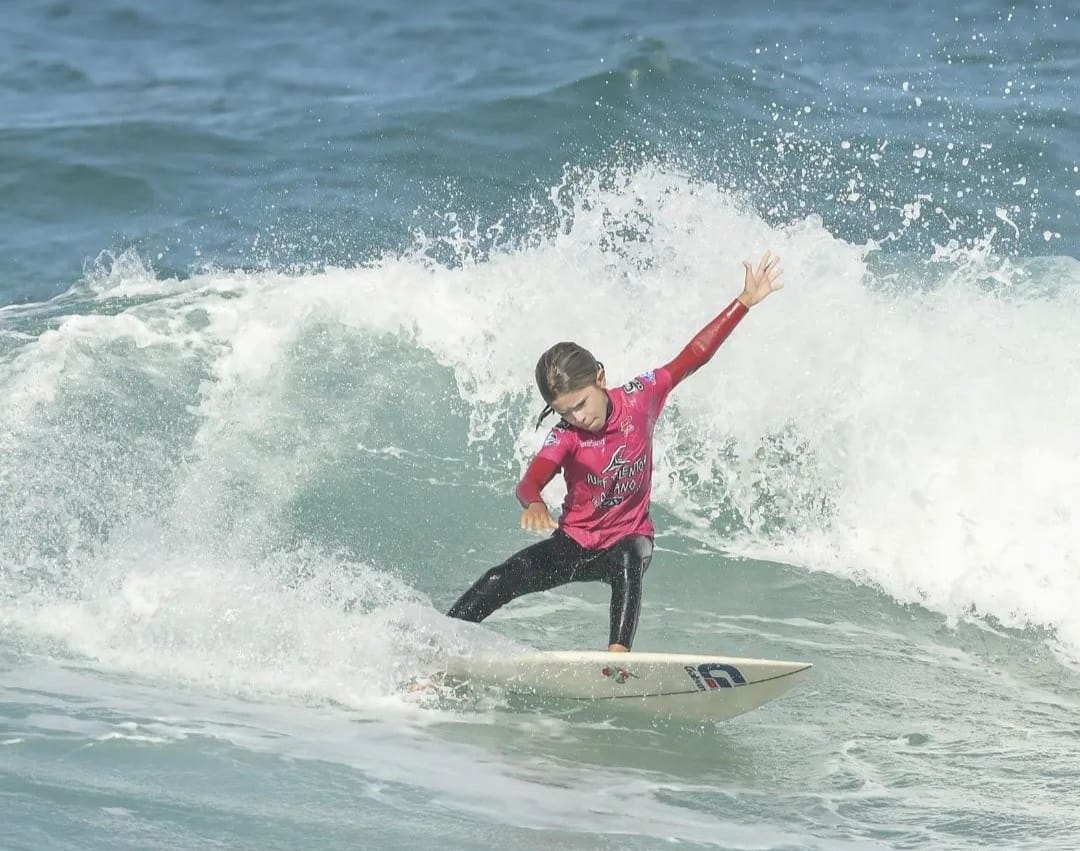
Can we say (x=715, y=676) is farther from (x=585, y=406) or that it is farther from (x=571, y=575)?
(x=585, y=406)

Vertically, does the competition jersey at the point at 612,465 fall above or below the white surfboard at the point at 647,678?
above

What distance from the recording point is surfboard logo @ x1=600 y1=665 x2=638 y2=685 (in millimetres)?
5637

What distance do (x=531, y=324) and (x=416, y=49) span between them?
9539 mm

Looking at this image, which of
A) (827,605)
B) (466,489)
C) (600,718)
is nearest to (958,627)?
(827,605)

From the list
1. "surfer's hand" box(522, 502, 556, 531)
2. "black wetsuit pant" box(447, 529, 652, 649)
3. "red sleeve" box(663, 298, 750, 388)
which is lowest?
"black wetsuit pant" box(447, 529, 652, 649)

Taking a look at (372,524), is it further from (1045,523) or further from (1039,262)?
(1039,262)

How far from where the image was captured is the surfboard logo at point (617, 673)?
5637 mm

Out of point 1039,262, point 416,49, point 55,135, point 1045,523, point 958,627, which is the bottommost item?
point 958,627

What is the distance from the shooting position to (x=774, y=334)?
9.20 metres

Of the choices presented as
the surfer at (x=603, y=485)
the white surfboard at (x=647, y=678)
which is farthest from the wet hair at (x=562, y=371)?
the white surfboard at (x=647, y=678)

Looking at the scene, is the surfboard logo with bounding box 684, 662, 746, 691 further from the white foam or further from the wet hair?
the white foam

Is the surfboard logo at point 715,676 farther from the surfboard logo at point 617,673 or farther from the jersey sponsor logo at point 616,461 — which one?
the jersey sponsor logo at point 616,461

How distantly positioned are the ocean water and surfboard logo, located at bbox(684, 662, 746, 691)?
25 centimetres

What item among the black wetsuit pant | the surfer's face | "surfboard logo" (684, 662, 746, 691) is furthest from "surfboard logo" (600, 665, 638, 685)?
the surfer's face
